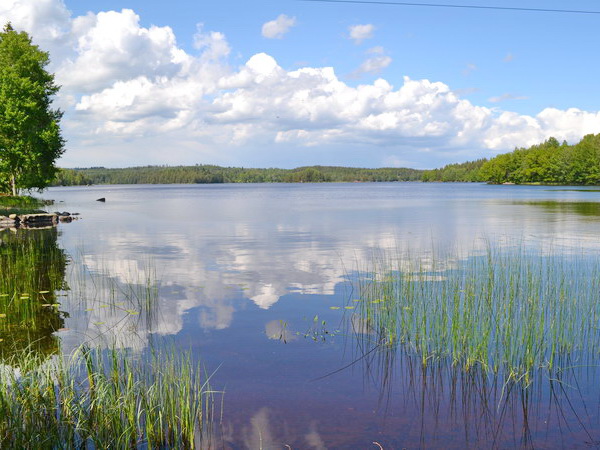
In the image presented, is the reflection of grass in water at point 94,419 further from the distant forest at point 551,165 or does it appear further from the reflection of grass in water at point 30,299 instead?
the distant forest at point 551,165

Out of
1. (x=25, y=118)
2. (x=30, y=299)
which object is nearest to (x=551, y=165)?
(x=25, y=118)

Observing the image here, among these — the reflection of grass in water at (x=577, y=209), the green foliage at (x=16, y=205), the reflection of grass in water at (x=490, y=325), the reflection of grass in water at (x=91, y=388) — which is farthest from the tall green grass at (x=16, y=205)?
the reflection of grass in water at (x=577, y=209)

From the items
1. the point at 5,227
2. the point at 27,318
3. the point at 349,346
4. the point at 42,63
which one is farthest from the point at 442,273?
the point at 42,63

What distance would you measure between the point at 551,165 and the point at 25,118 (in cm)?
14017

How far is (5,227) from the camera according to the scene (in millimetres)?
38000

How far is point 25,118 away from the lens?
46.4 meters

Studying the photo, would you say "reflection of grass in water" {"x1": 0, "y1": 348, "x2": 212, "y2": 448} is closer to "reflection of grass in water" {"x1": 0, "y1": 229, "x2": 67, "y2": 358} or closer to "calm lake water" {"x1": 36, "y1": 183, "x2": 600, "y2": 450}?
"calm lake water" {"x1": 36, "y1": 183, "x2": 600, "y2": 450}

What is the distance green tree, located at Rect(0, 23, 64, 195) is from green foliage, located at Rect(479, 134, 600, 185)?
130 metres

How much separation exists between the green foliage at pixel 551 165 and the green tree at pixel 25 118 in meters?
130

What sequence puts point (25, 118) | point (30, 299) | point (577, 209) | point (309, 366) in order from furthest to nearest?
1. point (577, 209)
2. point (25, 118)
3. point (30, 299)
4. point (309, 366)

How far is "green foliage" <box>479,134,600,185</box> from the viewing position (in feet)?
444

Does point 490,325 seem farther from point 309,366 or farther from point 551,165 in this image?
point 551,165

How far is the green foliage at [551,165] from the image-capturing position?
5330 inches

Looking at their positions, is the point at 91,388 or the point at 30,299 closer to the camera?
the point at 91,388
